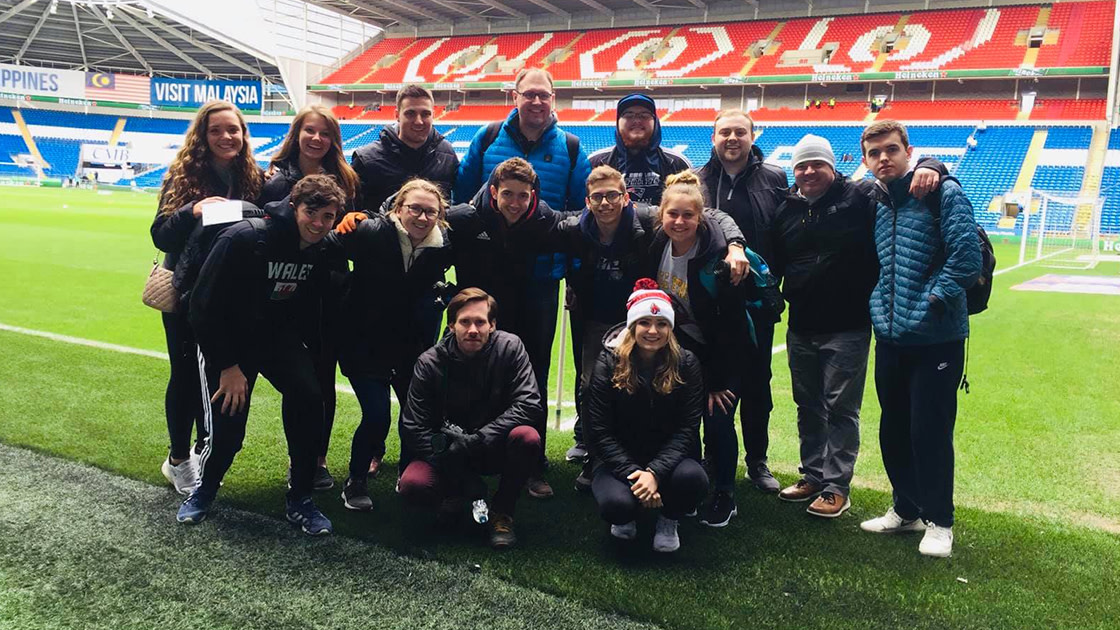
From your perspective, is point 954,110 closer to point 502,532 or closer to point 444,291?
point 444,291

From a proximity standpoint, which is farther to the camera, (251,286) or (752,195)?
(752,195)

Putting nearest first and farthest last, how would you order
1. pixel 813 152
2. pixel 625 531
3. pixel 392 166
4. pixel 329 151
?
pixel 625 531 → pixel 813 152 → pixel 329 151 → pixel 392 166

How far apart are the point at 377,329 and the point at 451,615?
5.12 feet

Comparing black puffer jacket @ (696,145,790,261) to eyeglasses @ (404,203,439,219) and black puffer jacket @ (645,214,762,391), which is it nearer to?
black puffer jacket @ (645,214,762,391)

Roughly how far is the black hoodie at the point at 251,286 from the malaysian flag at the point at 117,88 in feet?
198

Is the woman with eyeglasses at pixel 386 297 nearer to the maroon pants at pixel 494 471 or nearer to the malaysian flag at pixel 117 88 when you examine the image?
the maroon pants at pixel 494 471

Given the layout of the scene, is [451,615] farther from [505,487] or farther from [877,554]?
[877,554]

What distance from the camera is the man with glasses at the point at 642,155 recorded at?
14.8ft

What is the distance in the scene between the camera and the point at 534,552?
11.2 ft

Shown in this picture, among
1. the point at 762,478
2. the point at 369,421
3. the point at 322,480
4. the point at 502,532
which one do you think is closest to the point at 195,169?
the point at 369,421

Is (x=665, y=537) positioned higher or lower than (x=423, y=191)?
lower

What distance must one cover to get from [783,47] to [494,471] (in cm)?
3862

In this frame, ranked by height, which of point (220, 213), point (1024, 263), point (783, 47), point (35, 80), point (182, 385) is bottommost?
point (1024, 263)

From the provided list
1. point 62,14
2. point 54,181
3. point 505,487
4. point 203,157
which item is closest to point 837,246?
point 505,487
